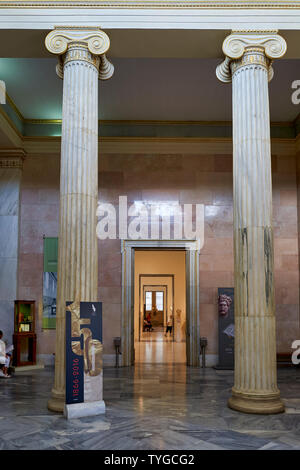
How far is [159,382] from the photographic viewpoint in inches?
421

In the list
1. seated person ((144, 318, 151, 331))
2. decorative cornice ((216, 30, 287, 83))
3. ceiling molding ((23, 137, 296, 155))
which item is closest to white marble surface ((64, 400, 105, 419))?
decorative cornice ((216, 30, 287, 83))

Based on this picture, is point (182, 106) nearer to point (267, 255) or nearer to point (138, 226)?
point (138, 226)

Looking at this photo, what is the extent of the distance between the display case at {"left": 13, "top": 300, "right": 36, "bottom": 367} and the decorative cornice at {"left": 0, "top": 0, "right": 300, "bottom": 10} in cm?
780

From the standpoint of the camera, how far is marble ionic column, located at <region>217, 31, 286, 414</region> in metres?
7.78

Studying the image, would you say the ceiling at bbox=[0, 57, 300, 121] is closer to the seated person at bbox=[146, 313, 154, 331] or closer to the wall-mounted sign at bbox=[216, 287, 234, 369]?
the wall-mounted sign at bbox=[216, 287, 234, 369]

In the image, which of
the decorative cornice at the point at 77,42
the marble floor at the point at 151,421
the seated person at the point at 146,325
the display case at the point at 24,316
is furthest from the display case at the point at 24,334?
the seated person at the point at 146,325

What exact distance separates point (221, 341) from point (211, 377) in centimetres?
179

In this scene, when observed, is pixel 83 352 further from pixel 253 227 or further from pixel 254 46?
pixel 254 46

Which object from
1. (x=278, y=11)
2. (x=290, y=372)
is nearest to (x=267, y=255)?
(x=278, y=11)

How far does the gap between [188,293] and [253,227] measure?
→ 616cm

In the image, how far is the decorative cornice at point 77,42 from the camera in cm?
824

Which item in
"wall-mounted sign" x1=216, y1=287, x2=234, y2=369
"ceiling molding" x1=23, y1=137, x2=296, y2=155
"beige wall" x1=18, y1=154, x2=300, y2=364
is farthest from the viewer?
"ceiling molding" x1=23, y1=137, x2=296, y2=155

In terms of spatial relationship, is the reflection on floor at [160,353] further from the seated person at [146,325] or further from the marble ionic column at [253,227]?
the marble ionic column at [253,227]

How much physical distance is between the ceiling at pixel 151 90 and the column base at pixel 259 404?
7612 mm
